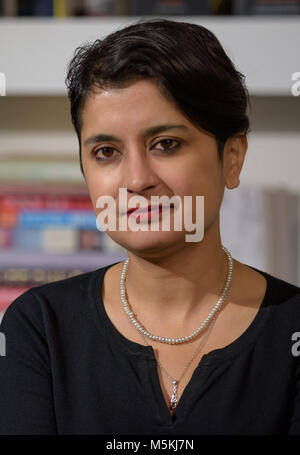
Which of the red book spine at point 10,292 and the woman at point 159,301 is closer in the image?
the woman at point 159,301

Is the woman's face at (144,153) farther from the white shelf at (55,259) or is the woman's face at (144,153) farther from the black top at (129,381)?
the white shelf at (55,259)

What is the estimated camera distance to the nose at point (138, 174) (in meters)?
0.65

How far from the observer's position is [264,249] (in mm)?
1106

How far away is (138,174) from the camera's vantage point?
65cm

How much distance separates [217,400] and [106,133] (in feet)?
1.05

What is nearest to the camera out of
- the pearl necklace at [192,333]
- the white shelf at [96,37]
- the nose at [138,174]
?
the nose at [138,174]

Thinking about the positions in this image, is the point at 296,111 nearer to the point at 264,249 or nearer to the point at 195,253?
the point at 264,249

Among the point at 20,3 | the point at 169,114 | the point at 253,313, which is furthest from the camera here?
the point at 20,3

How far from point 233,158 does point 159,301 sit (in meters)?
0.19

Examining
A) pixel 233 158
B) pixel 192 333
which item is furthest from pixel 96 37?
pixel 192 333

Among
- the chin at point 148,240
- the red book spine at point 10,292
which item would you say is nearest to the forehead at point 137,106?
the chin at point 148,240

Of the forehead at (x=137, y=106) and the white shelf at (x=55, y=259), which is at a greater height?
the forehead at (x=137, y=106)

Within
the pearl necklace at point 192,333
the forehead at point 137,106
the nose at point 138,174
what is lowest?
the pearl necklace at point 192,333

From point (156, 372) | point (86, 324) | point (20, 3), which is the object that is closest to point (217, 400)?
point (156, 372)
